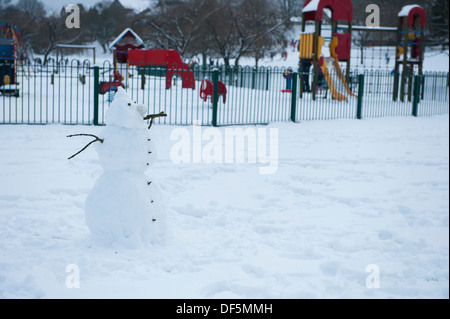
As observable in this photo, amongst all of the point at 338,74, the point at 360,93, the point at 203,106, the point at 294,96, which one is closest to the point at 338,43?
the point at 338,74

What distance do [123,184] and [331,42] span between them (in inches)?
731

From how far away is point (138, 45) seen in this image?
121 feet

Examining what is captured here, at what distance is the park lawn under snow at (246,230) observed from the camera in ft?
13.6

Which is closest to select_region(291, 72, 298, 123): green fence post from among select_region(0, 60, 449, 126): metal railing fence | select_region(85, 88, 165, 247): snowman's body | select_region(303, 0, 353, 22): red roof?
select_region(0, 60, 449, 126): metal railing fence

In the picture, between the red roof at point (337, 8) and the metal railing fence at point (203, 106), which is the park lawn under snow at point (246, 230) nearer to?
the metal railing fence at point (203, 106)

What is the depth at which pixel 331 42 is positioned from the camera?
71.1ft

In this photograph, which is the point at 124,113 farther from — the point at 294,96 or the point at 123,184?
the point at 294,96

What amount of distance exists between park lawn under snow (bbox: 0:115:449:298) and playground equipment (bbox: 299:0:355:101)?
37.1ft

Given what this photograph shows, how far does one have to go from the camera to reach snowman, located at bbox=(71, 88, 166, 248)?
4.64 m

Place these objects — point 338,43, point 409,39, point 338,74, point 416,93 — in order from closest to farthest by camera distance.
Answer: point 416,93
point 338,74
point 338,43
point 409,39

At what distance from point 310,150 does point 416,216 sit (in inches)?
184
